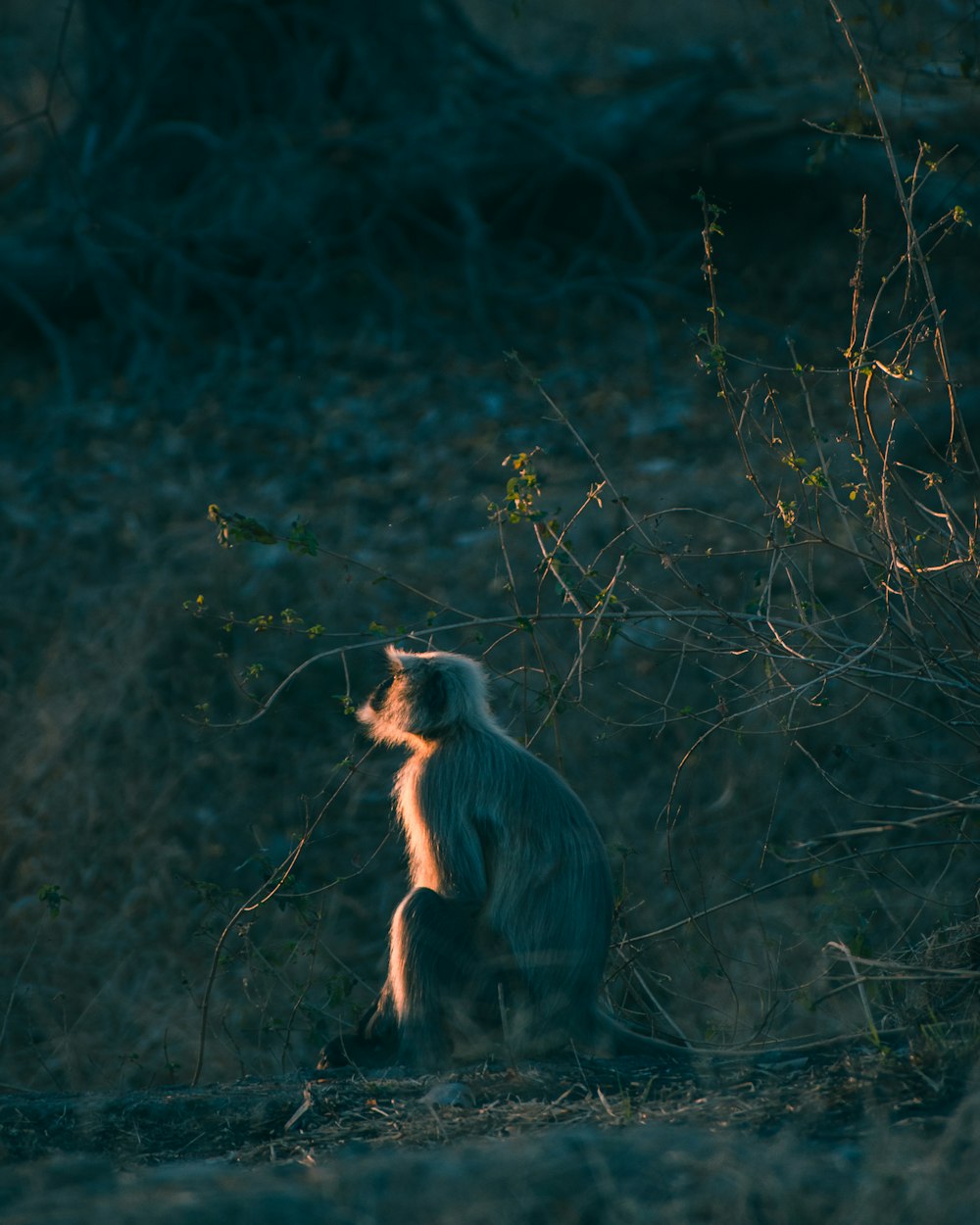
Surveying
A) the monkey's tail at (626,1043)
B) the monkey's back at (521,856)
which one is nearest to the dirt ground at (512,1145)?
the monkey's tail at (626,1043)

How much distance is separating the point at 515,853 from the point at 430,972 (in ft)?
1.29

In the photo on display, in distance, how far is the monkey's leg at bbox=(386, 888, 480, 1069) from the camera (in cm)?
398

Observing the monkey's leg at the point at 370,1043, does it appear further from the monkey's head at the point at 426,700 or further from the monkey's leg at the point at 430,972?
the monkey's head at the point at 426,700

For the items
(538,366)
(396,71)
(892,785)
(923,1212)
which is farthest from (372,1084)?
(396,71)

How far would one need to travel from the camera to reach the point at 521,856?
13.2 ft

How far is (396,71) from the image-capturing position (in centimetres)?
1075

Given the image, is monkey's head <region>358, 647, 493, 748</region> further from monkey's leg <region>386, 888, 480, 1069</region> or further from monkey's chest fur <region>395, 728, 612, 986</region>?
monkey's leg <region>386, 888, 480, 1069</region>

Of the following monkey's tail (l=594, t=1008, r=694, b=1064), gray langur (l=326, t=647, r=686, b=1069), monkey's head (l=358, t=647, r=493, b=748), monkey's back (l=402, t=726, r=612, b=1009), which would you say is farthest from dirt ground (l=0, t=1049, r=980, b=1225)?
monkey's head (l=358, t=647, r=493, b=748)

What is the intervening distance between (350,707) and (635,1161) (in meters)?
2.04

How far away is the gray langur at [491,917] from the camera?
396 cm

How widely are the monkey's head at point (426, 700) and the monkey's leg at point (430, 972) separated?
47 centimetres

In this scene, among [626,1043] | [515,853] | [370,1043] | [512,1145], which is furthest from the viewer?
[370,1043]

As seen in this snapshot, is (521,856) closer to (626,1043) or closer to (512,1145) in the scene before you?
(626,1043)

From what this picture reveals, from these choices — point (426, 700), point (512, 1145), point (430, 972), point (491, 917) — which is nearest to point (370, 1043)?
point (430, 972)
